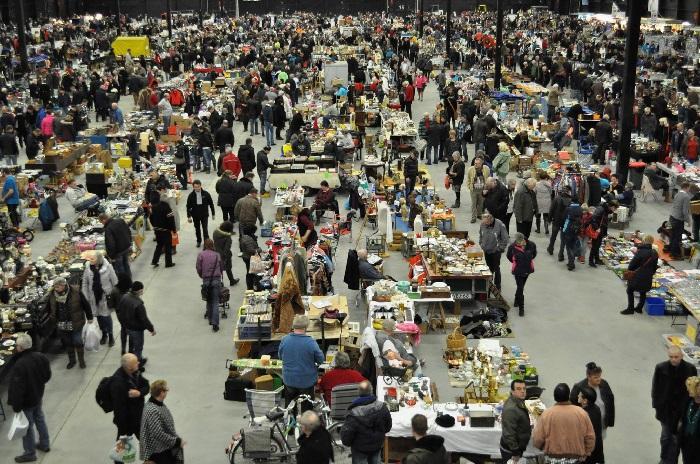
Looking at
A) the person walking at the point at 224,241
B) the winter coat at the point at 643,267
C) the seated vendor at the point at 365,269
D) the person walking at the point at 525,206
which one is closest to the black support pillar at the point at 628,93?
the person walking at the point at 525,206

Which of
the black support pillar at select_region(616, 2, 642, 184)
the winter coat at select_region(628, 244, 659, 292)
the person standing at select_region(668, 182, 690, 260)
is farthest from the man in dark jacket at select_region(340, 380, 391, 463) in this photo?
the black support pillar at select_region(616, 2, 642, 184)

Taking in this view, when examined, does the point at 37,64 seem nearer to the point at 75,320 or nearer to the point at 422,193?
the point at 422,193

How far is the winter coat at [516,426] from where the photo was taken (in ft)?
25.5

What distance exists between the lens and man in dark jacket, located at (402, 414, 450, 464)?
6.86m

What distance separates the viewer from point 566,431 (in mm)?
7344

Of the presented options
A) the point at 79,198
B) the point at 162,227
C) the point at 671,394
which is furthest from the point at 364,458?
the point at 79,198

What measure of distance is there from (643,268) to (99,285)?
7.22 metres

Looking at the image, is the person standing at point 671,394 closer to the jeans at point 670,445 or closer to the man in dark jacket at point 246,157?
the jeans at point 670,445

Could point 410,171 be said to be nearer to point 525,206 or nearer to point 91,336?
point 525,206

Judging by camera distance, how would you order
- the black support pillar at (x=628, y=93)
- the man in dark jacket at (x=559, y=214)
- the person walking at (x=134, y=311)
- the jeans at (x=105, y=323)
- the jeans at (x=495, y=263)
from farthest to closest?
the black support pillar at (x=628, y=93)
the man in dark jacket at (x=559, y=214)
the jeans at (x=495, y=263)
the jeans at (x=105, y=323)
the person walking at (x=134, y=311)

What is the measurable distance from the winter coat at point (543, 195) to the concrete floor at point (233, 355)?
2.17 ft

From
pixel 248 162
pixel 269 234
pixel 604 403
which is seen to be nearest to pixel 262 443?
pixel 604 403

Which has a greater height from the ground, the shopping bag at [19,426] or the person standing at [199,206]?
the person standing at [199,206]

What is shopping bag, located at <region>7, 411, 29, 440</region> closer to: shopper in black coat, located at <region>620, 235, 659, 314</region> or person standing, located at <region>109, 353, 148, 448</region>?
person standing, located at <region>109, 353, 148, 448</region>
